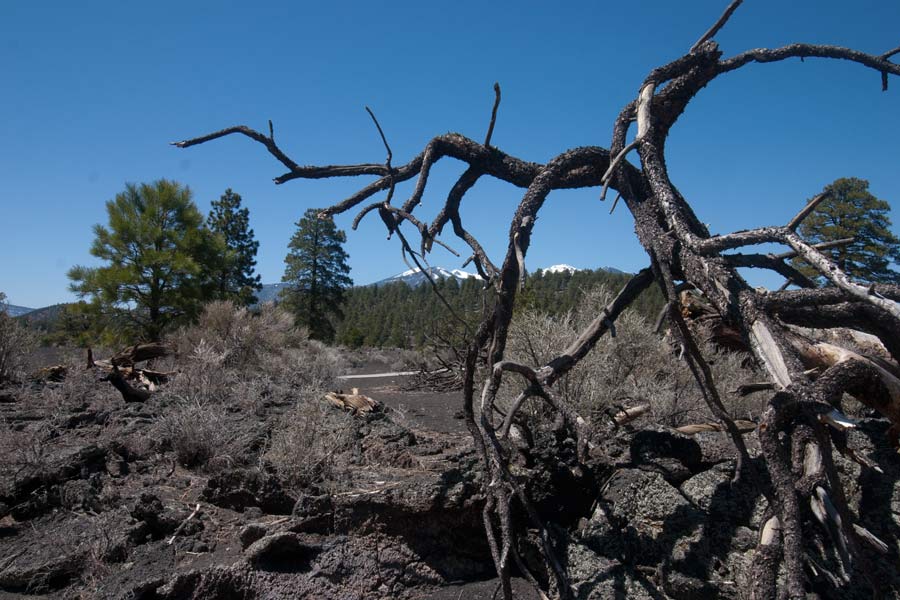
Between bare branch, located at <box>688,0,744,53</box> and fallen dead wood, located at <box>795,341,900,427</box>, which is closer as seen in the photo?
fallen dead wood, located at <box>795,341,900,427</box>

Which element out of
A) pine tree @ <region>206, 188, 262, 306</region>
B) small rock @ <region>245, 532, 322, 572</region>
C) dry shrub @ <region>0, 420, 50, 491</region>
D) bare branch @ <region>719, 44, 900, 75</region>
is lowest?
small rock @ <region>245, 532, 322, 572</region>

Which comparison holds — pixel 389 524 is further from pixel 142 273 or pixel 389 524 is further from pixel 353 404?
pixel 142 273

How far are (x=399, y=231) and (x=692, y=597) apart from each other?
8.05ft

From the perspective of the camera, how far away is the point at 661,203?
9.73 ft

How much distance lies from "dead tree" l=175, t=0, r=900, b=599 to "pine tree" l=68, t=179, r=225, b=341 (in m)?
19.4

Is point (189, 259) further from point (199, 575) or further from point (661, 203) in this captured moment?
point (661, 203)

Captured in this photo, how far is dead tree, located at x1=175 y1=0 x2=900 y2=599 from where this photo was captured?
1839 millimetres

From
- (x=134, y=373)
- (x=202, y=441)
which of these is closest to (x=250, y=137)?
(x=202, y=441)

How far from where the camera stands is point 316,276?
1271 inches

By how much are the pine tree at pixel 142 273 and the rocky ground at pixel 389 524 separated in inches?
684

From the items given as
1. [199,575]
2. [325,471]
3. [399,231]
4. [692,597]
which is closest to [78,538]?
[199,575]

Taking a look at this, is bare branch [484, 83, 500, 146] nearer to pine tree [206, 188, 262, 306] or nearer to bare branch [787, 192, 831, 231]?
bare branch [787, 192, 831, 231]

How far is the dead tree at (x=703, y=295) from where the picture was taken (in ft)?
6.03

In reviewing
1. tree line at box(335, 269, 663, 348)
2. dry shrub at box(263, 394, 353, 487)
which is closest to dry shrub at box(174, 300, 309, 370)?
tree line at box(335, 269, 663, 348)
